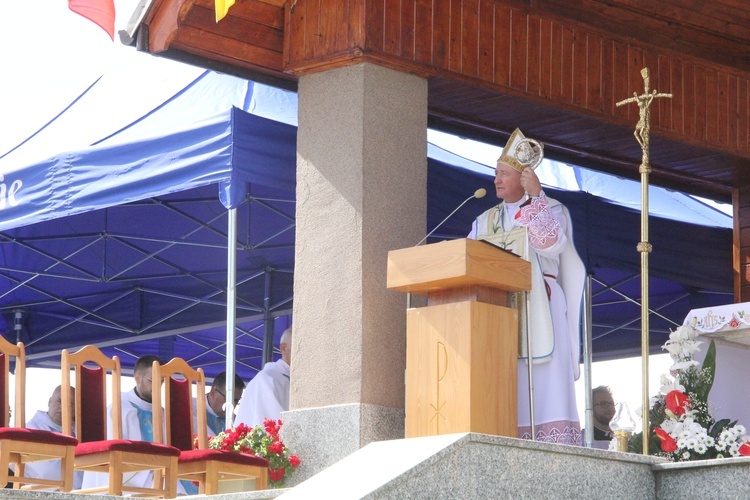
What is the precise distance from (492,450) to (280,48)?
3.21 meters

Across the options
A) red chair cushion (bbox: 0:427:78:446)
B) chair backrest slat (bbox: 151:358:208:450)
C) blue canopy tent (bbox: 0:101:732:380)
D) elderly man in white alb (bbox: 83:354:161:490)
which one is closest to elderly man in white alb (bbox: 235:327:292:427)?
elderly man in white alb (bbox: 83:354:161:490)

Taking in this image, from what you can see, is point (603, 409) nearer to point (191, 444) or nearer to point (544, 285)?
point (544, 285)

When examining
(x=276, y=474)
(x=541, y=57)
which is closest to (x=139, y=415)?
(x=276, y=474)

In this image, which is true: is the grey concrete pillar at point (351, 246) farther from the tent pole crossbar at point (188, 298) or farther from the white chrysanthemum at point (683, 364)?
the tent pole crossbar at point (188, 298)

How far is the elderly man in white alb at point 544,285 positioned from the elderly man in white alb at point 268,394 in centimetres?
207

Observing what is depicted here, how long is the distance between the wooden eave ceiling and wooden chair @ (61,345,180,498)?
5.62 ft

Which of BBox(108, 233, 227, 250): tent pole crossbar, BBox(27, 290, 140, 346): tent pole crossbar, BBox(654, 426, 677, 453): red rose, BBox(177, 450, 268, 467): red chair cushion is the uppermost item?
BBox(108, 233, 227, 250): tent pole crossbar

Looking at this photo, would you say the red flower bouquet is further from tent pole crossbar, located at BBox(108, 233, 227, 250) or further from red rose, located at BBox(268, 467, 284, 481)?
tent pole crossbar, located at BBox(108, 233, 227, 250)

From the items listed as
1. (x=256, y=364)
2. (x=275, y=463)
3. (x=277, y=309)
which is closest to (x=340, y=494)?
(x=275, y=463)

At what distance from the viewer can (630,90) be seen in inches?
289

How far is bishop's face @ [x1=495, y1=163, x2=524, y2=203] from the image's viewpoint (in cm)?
647

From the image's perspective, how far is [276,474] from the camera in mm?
6180

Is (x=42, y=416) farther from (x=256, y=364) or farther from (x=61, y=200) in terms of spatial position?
(x=256, y=364)

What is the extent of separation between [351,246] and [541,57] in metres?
1.65
